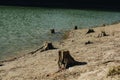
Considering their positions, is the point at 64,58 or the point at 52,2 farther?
the point at 52,2

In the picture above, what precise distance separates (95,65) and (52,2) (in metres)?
96.1

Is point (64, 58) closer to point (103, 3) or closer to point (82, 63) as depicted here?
point (82, 63)

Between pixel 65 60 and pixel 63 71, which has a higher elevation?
pixel 65 60

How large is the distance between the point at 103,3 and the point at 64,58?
338 ft

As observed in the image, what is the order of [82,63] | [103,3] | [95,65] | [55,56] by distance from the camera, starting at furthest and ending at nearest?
[103,3]
[55,56]
[82,63]
[95,65]

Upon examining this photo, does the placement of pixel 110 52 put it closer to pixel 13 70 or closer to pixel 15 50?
pixel 13 70

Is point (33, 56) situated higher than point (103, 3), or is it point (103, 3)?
point (103, 3)

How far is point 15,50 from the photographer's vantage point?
30234 millimetres

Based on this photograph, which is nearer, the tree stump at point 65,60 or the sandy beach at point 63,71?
the sandy beach at point 63,71

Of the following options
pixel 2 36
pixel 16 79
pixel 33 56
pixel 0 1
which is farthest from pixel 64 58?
pixel 0 1

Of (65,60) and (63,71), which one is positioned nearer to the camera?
(63,71)

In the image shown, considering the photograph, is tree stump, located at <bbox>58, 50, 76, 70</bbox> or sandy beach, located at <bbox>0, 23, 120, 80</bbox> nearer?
sandy beach, located at <bbox>0, 23, 120, 80</bbox>

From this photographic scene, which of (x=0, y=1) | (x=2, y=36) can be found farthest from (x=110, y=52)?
(x=0, y=1)

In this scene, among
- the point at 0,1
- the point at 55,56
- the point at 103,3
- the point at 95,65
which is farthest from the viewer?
the point at 103,3
